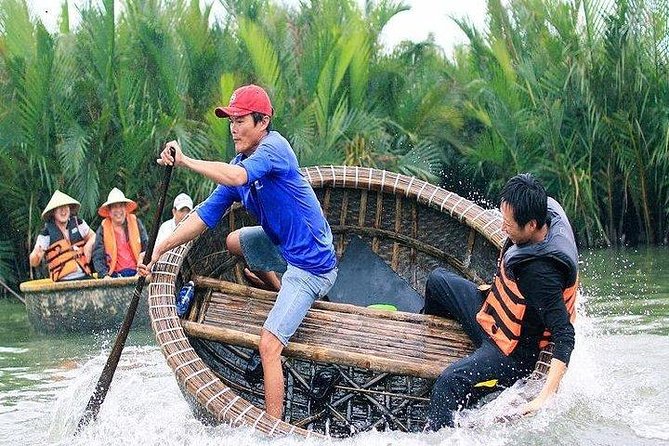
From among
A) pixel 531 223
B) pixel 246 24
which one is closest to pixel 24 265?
pixel 246 24

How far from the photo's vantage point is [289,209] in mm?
4711

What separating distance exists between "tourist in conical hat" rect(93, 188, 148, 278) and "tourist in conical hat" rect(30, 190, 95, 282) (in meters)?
0.20

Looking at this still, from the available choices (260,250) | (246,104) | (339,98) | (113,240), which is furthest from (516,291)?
(339,98)

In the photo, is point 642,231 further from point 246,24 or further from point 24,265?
point 24,265

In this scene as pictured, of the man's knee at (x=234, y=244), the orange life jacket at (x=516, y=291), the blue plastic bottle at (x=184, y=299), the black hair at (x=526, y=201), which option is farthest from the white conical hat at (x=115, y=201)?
the black hair at (x=526, y=201)

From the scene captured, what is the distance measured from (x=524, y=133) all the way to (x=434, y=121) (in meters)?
1.11

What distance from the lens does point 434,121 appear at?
12992 millimetres

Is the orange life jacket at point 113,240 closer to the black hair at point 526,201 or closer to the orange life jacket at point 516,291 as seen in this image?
the orange life jacket at point 516,291

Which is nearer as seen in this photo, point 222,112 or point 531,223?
point 531,223

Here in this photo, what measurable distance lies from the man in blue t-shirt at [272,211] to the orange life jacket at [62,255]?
3.82m

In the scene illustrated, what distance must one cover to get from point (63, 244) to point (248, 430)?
4799mm

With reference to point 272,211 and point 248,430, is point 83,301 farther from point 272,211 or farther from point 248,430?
point 248,430

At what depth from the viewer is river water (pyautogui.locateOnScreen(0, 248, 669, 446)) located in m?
4.40

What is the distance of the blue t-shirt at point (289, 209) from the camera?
4.63 meters
